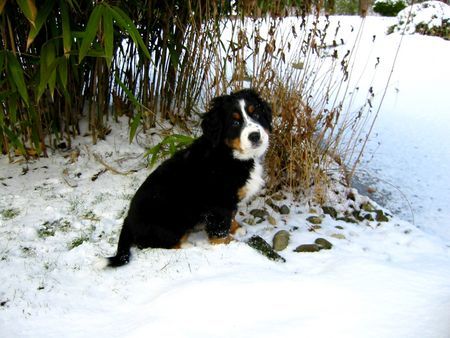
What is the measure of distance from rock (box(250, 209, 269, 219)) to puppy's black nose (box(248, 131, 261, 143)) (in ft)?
2.71

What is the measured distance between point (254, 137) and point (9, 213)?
182cm

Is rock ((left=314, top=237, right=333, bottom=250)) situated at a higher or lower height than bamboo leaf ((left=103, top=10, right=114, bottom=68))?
lower

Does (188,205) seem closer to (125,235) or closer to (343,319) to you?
(125,235)

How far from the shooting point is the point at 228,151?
2.48 meters

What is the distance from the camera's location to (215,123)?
7.89 ft

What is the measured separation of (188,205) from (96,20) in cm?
114

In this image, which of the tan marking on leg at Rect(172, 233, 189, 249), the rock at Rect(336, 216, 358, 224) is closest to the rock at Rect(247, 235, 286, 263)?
the tan marking on leg at Rect(172, 233, 189, 249)

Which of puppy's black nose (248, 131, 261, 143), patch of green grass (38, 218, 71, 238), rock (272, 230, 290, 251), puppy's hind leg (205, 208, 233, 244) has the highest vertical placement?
puppy's black nose (248, 131, 261, 143)

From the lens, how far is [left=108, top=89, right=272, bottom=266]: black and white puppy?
240 cm

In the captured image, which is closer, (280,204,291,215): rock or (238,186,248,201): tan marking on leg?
(238,186,248,201): tan marking on leg

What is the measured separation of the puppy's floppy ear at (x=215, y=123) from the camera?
240 centimetres

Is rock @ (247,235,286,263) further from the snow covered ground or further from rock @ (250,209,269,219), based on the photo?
rock @ (250,209,269,219)

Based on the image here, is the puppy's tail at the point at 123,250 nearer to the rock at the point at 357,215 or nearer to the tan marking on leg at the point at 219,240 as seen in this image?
the tan marking on leg at the point at 219,240

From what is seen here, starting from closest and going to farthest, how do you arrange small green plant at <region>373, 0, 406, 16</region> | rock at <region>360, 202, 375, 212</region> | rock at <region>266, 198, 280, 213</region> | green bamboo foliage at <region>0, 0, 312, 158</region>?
→ 1. green bamboo foliage at <region>0, 0, 312, 158</region>
2. rock at <region>266, 198, 280, 213</region>
3. rock at <region>360, 202, 375, 212</region>
4. small green plant at <region>373, 0, 406, 16</region>
